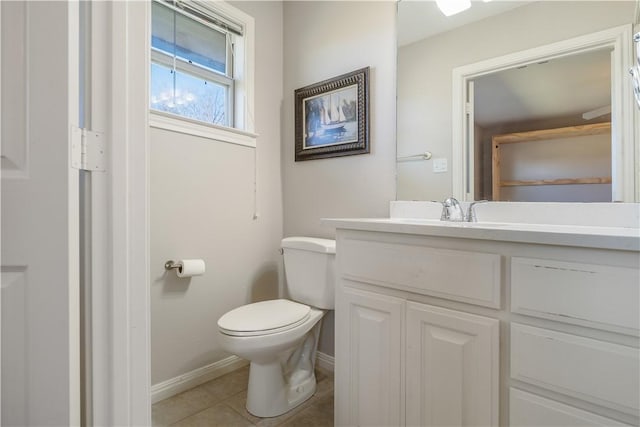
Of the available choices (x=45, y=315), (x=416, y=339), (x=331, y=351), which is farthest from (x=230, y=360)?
Result: (x=45, y=315)

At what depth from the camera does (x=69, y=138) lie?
0.68 m

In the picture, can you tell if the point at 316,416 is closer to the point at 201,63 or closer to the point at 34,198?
the point at 34,198

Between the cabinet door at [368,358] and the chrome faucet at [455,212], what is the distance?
493mm

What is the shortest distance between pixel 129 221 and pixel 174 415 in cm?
122

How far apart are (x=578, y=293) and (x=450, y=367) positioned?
0.41 meters

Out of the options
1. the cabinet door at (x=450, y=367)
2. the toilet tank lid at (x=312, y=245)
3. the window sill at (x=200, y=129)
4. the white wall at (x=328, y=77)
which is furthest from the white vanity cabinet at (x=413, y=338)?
the window sill at (x=200, y=129)

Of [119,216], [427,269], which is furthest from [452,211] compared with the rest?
[119,216]

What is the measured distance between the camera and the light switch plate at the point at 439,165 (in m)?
1.55

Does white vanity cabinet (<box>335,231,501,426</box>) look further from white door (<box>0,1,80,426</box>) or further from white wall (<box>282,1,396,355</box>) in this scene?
white door (<box>0,1,80,426</box>)

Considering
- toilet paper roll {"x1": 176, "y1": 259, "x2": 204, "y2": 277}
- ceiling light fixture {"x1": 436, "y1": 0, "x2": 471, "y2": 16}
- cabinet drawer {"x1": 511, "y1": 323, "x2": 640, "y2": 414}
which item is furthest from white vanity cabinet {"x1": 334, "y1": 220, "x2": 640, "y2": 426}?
ceiling light fixture {"x1": 436, "y1": 0, "x2": 471, "y2": 16}

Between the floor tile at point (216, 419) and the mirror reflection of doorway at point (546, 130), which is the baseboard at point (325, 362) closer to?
the floor tile at point (216, 419)

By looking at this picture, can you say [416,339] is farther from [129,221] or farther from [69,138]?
[69,138]

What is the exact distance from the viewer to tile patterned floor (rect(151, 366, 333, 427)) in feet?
4.84

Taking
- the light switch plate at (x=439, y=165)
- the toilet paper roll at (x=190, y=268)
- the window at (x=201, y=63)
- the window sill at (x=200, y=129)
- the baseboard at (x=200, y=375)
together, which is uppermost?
the window at (x=201, y=63)
